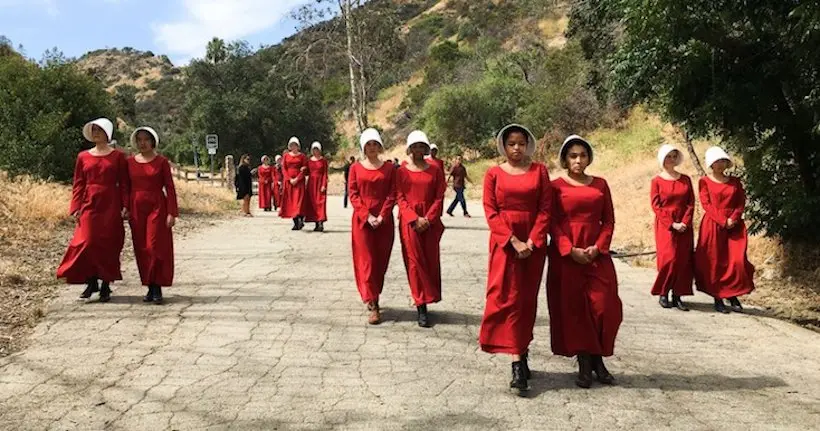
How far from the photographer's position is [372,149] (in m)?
6.91

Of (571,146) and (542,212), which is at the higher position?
(571,146)

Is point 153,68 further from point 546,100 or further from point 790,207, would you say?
point 790,207

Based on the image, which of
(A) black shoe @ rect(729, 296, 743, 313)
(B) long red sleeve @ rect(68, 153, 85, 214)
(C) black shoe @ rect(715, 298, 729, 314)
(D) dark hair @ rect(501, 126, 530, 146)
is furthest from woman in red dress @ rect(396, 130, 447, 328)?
(A) black shoe @ rect(729, 296, 743, 313)

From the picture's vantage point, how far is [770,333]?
707cm

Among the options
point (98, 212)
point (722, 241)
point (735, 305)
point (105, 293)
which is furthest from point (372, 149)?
point (735, 305)

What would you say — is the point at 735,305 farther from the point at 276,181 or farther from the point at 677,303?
the point at 276,181

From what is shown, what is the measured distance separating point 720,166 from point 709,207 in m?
0.49

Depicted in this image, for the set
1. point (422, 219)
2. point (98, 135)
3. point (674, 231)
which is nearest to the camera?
point (422, 219)

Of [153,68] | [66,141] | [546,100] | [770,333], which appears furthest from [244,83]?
[153,68]

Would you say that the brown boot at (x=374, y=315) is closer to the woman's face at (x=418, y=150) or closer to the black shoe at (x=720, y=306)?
the woman's face at (x=418, y=150)

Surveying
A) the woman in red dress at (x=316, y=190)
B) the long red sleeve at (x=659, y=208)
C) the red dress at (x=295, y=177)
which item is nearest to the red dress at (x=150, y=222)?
the long red sleeve at (x=659, y=208)

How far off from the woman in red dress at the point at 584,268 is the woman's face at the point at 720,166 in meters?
3.83

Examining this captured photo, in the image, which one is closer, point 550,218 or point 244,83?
point 550,218

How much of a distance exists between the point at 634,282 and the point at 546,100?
24.9 meters
